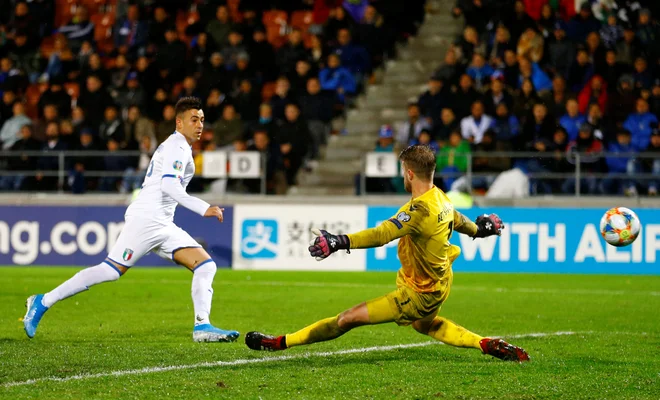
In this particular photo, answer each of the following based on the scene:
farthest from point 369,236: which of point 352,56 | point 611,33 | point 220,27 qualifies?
point 220,27

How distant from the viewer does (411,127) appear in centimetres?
1942

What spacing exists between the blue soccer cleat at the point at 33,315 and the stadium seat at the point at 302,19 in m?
14.8

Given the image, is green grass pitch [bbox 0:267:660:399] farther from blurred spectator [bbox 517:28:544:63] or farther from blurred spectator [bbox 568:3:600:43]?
blurred spectator [bbox 568:3:600:43]

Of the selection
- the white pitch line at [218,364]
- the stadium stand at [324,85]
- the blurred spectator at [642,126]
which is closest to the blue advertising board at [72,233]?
the stadium stand at [324,85]

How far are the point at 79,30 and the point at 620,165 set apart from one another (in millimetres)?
12476

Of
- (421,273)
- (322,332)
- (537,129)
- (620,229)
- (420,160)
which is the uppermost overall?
(537,129)

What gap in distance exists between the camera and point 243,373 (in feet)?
24.1

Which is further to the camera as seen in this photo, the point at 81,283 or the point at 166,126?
the point at 166,126

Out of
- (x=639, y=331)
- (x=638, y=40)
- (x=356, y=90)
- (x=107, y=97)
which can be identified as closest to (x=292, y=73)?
(x=356, y=90)

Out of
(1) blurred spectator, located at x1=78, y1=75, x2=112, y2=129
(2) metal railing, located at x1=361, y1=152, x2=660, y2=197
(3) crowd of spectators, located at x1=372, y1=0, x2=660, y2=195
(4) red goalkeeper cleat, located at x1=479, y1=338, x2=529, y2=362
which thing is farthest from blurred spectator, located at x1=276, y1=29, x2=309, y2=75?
(4) red goalkeeper cleat, located at x1=479, y1=338, x2=529, y2=362

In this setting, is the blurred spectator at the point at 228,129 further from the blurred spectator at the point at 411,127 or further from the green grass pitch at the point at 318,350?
the green grass pitch at the point at 318,350

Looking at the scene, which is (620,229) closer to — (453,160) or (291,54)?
(453,160)

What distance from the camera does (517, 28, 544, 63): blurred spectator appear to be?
1997 cm

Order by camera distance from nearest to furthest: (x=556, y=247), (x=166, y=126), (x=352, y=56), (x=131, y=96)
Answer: (x=556, y=247) → (x=166, y=126) → (x=352, y=56) → (x=131, y=96)
